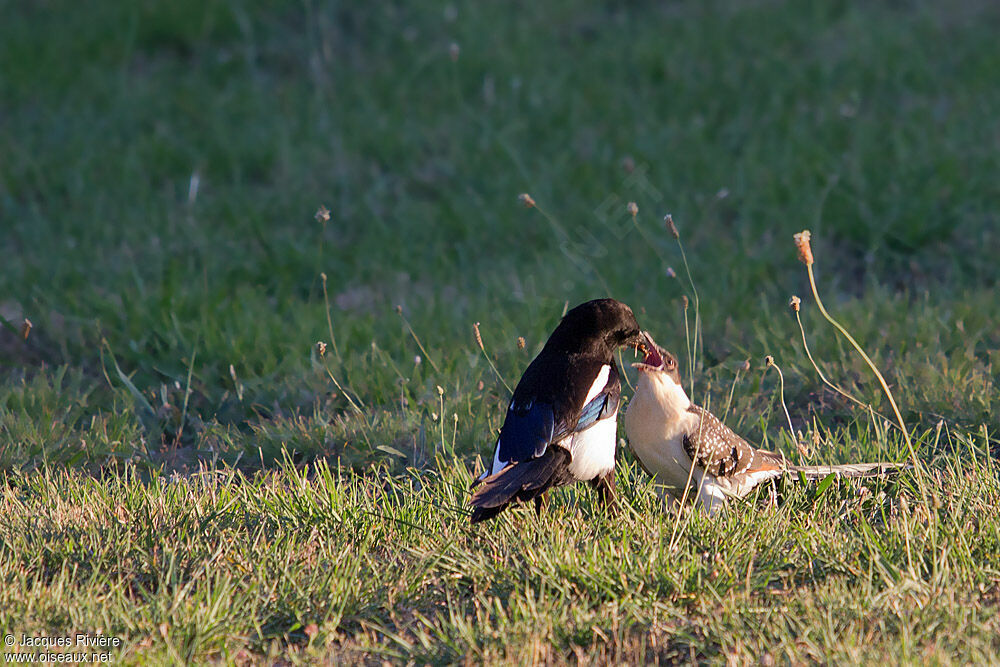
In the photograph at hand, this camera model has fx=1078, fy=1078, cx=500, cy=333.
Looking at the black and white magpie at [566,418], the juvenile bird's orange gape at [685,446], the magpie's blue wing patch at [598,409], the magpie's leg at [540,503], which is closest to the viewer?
the black and white magpie at [566,418]

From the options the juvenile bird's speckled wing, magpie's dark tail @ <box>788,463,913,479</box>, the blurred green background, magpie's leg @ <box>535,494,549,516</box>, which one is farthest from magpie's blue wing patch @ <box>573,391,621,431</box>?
the blurred green background

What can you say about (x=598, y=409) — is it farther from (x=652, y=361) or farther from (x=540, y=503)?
(x=540, y=503)

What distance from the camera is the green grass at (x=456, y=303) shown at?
10.1 feet

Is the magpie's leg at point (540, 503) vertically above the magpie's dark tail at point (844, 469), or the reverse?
the magpie's dark tail at point (844, 469)

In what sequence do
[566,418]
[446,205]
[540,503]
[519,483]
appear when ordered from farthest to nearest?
[446,205], [540,503], [566,418], [519,483]

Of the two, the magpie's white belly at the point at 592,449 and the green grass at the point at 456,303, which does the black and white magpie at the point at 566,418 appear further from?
the green grass at the point at 456,303

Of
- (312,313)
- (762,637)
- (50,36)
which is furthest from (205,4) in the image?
(762,637)

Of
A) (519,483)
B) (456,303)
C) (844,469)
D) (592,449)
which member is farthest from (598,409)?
(456,303)

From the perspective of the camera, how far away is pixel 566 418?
3.37 meters

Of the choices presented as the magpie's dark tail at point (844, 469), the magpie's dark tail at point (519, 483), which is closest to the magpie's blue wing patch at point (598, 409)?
the magpie's dark tail at point (519, 483)

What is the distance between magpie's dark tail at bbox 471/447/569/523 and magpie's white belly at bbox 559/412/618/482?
1.3 inches

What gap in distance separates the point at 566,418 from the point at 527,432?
0.43 feet

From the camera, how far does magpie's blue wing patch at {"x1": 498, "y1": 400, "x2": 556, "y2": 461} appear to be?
3.34 metres

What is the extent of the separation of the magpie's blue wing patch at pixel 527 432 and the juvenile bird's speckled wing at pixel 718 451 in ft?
1.59
